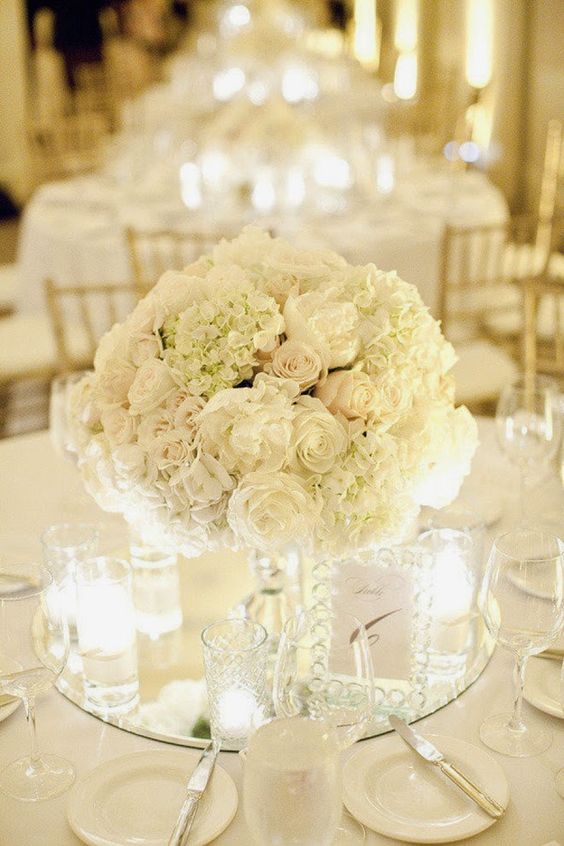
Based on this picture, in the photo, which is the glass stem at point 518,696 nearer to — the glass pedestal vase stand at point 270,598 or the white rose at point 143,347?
the glass pedestal vase stand at point 270,598

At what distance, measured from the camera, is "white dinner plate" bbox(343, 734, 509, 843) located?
108cm

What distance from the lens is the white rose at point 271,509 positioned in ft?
3.82

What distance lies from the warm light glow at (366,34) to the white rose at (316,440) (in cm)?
872

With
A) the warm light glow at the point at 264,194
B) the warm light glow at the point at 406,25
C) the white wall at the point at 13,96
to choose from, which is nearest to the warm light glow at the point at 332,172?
the warm light glow at the point at 264,194

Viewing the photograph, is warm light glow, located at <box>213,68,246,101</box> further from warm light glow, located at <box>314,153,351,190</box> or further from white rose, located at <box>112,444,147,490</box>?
white rose, located at <box>112,444,147,490</box>

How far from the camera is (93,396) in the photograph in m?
1.33

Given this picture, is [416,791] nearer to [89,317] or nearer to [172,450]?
[172,450]

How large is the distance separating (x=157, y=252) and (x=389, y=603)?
246cm

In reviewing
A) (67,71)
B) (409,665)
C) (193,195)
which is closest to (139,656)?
(409,665)

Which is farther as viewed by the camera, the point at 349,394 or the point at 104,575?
the point at 104,575

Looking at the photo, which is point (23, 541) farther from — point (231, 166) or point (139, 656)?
point (231, 166)

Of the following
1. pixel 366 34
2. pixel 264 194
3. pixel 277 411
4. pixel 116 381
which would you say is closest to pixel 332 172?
pixel 264 194

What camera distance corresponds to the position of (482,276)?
367cm

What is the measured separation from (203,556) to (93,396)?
52 cm
